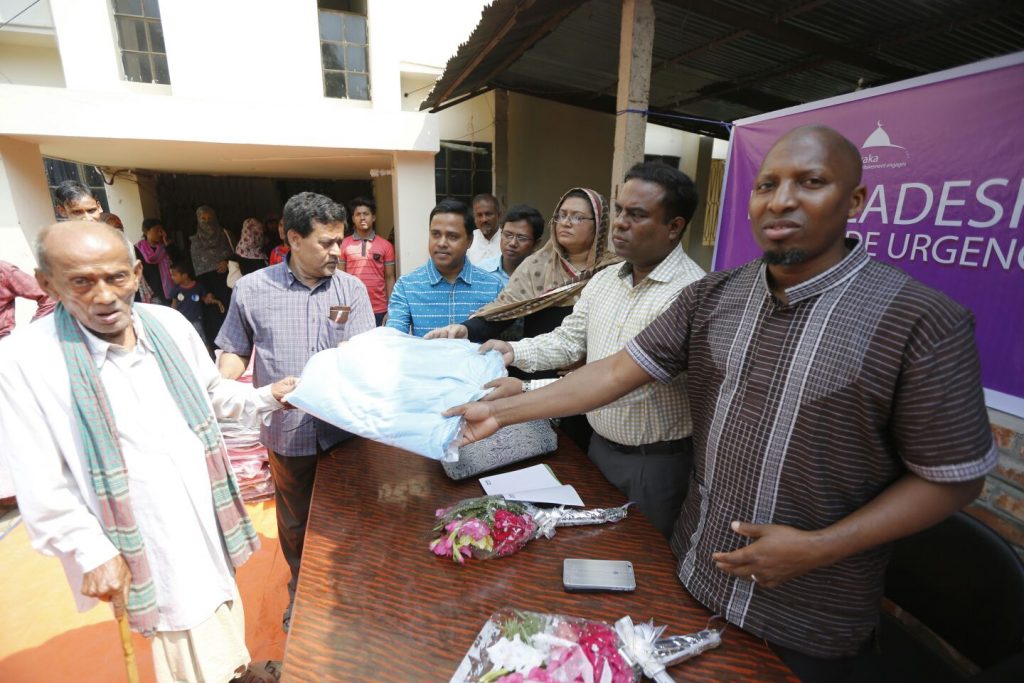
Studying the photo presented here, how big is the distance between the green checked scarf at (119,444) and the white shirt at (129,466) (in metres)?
0.03

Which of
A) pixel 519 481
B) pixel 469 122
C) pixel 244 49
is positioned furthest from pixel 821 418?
pixel 469 122

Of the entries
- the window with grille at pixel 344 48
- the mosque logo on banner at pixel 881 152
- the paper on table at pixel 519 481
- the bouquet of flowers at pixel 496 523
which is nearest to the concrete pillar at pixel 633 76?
the mosque logo on banner at pixel 881 152

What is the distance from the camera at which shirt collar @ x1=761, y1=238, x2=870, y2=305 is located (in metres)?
1.22

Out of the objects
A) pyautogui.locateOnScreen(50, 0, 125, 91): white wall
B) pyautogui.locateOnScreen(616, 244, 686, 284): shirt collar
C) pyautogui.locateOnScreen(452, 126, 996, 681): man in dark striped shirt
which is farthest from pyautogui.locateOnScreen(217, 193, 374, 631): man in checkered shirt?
pyautogui.locateOnScreen(50, 0, 125, 91): white wall

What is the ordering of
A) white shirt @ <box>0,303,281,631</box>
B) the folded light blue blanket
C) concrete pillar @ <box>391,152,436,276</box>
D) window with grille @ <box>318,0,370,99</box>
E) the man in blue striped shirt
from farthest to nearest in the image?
1. window with grille @ <box>318,0,370,99</box>
2. concrete pillar @ <box>391,152,436,276</box>
3. the man in blue striped shirt
4. the folded light blue blanket
5. white shirt @ <box>0,303,281,631</box>

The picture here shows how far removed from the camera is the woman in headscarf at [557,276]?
106 inches

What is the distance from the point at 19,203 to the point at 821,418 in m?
7.65

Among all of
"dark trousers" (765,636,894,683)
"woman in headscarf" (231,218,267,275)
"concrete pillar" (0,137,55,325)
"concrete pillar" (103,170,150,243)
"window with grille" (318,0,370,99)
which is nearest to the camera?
"dark trousers" (765,636,894,683)

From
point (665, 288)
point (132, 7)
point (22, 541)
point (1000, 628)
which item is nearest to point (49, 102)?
point (132, 7)

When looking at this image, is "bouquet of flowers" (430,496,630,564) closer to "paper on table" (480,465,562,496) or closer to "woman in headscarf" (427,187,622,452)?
"paper on table" (480,465,562,496)

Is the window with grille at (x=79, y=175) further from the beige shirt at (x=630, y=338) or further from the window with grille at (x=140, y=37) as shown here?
the beige shirt at (x=630, y=338)

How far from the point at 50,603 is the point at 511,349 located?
10.2 feet

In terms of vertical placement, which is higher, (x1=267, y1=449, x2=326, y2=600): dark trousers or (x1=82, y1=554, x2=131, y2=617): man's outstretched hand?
(x1=82, y1=554, x2=131, y2=617): man's outstretched hand

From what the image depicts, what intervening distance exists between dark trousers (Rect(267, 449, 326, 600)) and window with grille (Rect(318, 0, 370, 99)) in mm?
6248
